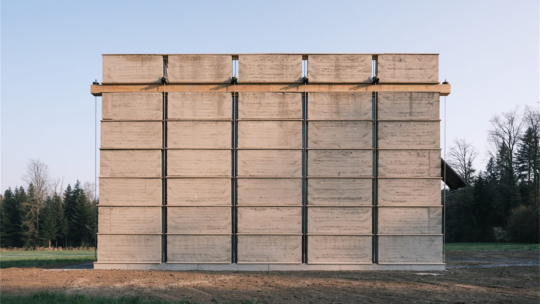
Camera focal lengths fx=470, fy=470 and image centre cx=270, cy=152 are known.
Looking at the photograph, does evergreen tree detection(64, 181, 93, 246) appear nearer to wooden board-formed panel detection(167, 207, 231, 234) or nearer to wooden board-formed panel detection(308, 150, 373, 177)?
wooden board-formed panel detection(167, 207, 231, 234)

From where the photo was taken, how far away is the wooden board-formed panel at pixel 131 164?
58.1ft

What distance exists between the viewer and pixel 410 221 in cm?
1744

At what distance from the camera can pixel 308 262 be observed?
1722cm

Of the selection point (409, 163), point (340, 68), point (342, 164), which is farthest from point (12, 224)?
point (409, 163)

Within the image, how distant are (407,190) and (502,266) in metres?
5.23

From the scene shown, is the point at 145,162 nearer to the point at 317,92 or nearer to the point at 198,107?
the point at 198,107

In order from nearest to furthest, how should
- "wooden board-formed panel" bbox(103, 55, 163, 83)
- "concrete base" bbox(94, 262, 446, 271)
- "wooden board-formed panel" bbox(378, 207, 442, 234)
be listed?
"concrete base" bbox(94, 262, 446, 271)
"wooden board-formed panel" bbox(378, 207, 442, 234)
"wooden board-formed panel" bbox(103, 55, 163, 83)

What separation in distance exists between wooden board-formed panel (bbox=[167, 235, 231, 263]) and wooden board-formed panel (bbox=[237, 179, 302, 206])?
160 cm

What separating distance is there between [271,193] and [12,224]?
50282 millimetres

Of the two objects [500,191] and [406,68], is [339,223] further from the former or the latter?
[500,191]

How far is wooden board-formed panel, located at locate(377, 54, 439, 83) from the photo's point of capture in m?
17.9

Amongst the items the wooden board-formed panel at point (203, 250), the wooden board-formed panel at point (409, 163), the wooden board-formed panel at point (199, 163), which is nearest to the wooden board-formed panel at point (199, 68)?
the wooden board-formed panel at point (199, 163)

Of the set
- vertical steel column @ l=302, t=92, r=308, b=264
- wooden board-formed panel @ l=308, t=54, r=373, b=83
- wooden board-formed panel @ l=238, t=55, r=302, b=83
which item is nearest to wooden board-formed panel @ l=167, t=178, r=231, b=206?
vertical steel column @ l=302, t=92, r=308, b=264

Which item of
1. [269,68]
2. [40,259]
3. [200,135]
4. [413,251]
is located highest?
[269,68]
